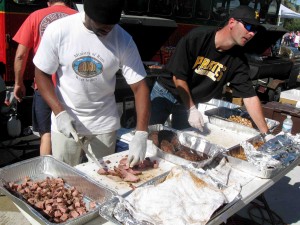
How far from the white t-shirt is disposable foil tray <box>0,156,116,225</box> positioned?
1.32 feet

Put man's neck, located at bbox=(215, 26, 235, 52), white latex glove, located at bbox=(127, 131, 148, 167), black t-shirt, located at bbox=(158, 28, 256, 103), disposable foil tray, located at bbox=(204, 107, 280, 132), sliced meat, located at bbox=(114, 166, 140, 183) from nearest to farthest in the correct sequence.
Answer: sliced meat, located at bbox=(114, 166, 140, 183)
white latex glove, located at bbox=(127, 131, 148, 167)
man's neck, located at bbox=(215, 26, 235, 52)
black t-shirt, located at bbox=(158, 28, 256, 103)
disposable foil tray, located at bbox=(204, 107, 280, 132)

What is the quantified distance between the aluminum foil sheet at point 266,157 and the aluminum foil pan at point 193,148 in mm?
115

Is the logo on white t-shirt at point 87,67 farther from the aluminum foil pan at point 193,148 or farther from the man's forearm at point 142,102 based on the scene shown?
the aluminum foil pan at point 193,148

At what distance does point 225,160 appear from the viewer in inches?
88.7

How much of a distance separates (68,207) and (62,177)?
32 cm

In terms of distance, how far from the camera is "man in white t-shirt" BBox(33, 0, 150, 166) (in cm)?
193

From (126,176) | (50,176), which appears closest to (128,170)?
(126,176)

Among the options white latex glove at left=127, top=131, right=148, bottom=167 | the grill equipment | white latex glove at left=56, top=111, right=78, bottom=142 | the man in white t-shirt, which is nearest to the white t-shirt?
the man in white t-shirt

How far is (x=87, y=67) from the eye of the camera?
6.66 ft

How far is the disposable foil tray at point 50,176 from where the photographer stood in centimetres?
148

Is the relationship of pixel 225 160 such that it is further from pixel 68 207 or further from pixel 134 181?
pixel 68 207

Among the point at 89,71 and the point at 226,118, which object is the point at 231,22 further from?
the point at 89,71

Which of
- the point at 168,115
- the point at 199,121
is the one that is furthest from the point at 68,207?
the point at 168,115

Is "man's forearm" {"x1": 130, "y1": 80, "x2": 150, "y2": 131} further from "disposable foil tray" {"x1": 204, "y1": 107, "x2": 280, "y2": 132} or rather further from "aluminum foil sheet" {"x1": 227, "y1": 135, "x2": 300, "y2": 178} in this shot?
"disposable foil tray" {"x1": 204, "y1": 107, "x2": 280, "y2": 132}
